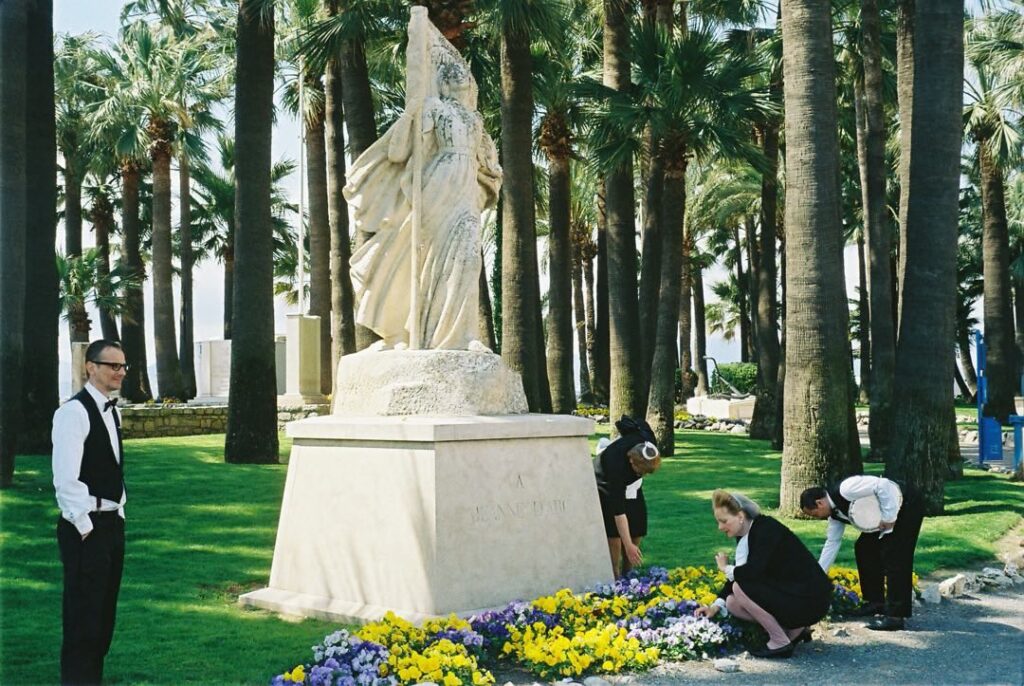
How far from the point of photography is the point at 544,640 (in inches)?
232

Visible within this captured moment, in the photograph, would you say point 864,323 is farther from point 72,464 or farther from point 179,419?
point 72,464

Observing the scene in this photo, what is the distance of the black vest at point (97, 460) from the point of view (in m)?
4.97

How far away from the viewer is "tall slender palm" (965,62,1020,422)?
26000 millimetres

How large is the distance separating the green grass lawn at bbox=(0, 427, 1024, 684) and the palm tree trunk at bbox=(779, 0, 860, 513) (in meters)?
0.96

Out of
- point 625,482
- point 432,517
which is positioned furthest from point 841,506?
point 432,517

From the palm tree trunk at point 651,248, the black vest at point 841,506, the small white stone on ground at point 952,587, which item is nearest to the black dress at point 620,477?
the black vest at point 841,506

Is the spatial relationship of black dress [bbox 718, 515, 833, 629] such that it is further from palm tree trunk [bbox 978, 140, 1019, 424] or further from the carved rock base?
palm tree trunk [bbox 978, 140, 1019, 424]

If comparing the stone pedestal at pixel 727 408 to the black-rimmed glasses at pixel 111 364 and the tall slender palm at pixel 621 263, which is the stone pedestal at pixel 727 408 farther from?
the black-rimmed glasses at pixel 111 364

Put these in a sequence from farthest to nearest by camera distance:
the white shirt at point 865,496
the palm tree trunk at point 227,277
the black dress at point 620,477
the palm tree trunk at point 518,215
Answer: the palm tree trunk at point 227,277
the palm tree trunk at point 518,215
the black dress at point 620,477
the white shirt at point 865,496

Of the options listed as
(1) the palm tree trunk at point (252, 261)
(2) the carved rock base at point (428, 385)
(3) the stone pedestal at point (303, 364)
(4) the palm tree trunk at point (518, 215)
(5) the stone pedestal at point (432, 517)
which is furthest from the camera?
(3) the stone pedestal at point (303, 364)

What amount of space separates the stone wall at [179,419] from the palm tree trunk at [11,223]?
35.1 ft

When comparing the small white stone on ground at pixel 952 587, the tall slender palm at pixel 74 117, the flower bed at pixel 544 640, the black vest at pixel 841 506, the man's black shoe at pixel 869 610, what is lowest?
the small white stone on ground at pixel 952 587

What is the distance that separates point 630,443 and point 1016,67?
75.3 feet

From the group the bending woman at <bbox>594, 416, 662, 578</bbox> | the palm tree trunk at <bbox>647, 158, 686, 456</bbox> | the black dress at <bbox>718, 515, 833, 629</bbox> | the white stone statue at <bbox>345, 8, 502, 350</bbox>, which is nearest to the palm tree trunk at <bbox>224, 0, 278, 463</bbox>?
the white stone statue at <bbox>345, 8, 502, 350</bbox>
